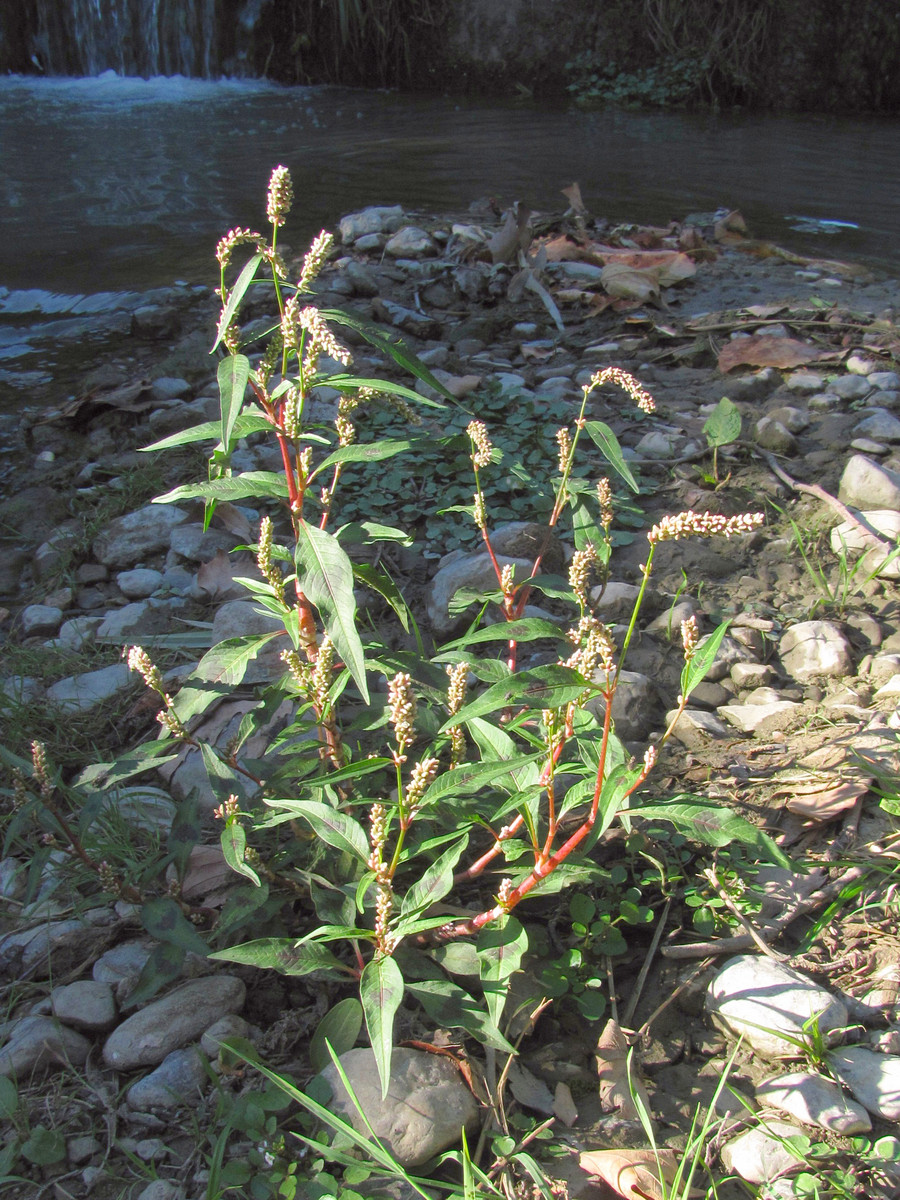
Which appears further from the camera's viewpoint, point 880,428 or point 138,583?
point 880,428

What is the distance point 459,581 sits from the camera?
245 cm

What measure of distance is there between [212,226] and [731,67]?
6.40 meters

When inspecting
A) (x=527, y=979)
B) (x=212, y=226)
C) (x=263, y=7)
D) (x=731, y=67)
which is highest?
(x=263, y=7)

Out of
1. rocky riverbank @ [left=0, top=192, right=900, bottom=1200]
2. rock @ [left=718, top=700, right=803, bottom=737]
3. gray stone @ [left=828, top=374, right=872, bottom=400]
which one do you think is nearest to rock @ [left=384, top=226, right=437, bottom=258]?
rocky riverbank @ [left=0, top=192, right=900, bottom=1200]

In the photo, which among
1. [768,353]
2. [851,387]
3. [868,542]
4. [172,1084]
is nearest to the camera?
[172,1084]

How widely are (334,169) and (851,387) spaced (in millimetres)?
5508

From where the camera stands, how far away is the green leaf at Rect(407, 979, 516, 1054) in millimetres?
1407

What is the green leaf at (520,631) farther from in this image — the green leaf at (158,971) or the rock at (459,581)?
the rock at (459,581)

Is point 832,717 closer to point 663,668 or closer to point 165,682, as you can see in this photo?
point 663,668

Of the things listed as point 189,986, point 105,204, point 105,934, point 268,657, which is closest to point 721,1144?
point 189,986

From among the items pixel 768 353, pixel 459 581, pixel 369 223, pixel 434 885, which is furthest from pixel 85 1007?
pixel 369 223

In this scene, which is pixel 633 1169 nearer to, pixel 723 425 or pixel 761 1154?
pixel 761 1154

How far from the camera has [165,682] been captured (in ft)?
7.49

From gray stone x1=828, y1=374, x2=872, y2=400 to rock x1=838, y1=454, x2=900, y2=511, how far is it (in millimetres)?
628
